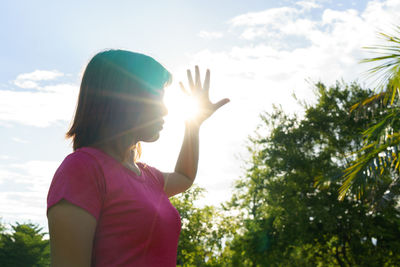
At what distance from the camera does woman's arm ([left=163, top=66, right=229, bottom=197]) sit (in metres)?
2.17

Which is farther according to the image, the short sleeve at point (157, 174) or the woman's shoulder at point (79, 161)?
the short sleeve at point (157, 174)

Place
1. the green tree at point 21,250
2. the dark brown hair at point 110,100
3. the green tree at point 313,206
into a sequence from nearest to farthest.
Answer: the dark brown hair at point 110,100, the green tree at point 313,206, the green tree at point 21,250

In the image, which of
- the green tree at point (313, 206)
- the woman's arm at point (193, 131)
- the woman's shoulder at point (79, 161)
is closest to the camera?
the woman's shoulder at point (79, 161)

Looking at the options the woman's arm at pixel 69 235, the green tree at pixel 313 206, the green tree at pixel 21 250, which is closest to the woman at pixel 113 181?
the woman's arm at pixel 69 235

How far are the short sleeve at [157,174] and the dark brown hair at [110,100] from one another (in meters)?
0.30

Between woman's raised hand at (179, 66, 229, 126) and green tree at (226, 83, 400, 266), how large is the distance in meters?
19.4

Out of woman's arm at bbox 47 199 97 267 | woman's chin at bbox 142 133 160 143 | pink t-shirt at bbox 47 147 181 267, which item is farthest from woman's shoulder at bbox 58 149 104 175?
woman's chin at bbox 142 133 160 143

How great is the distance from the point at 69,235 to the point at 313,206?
70.1 ft

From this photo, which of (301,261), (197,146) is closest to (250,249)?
(301,261)

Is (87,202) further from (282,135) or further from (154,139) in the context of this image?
(282,135)

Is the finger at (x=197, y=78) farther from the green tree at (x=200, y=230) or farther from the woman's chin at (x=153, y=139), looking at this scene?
the green tree at (x=200, y=230)

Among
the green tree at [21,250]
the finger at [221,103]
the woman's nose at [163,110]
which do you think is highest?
the green tree at [21,250]

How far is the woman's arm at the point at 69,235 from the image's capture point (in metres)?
1.20

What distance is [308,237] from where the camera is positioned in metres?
21.0
